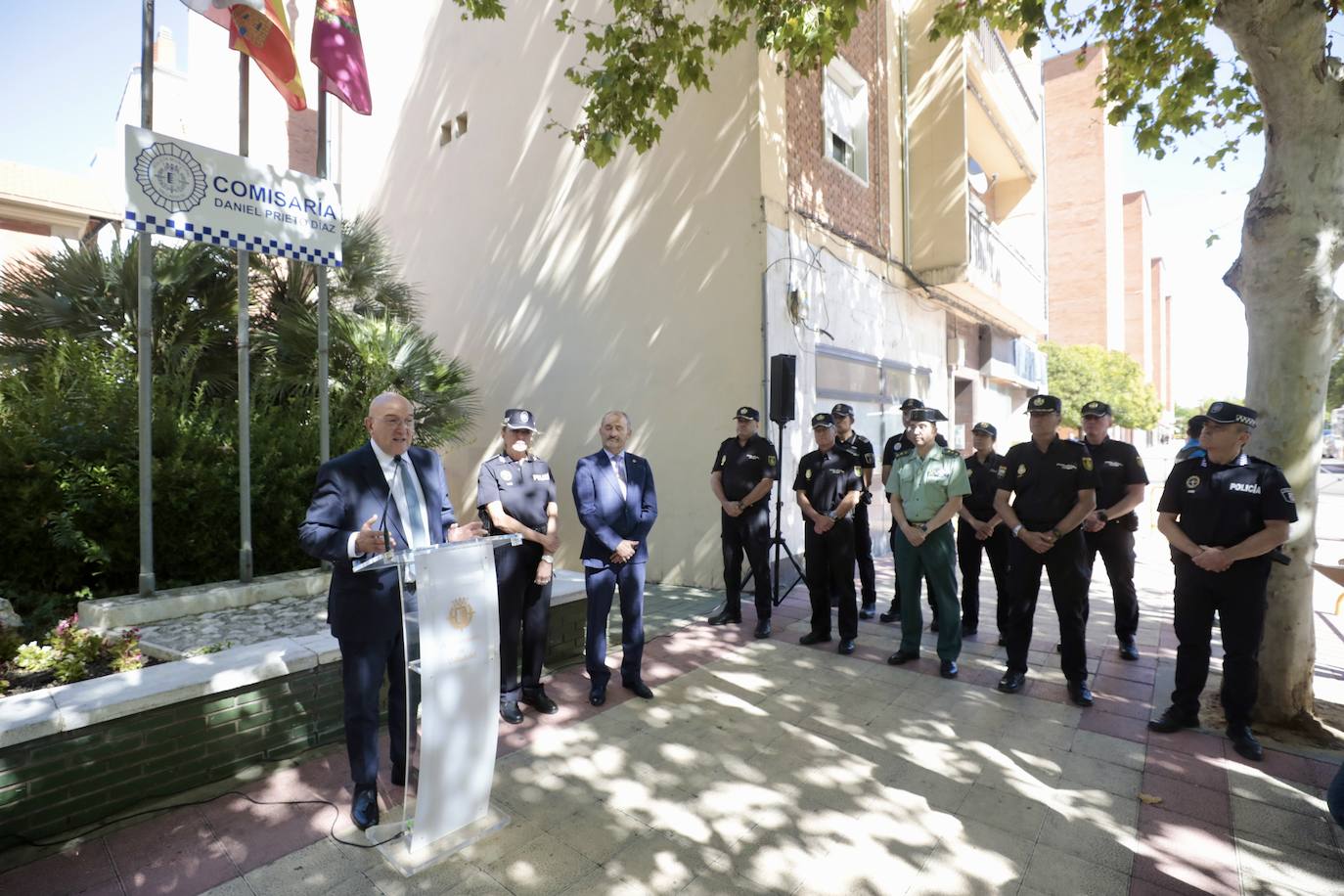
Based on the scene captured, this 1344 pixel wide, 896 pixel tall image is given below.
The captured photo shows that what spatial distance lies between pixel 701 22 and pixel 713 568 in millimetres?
6226

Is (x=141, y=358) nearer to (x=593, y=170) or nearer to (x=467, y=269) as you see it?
(x=593, y=170)

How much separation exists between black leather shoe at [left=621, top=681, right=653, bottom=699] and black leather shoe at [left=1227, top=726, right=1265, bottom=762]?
3.31 m

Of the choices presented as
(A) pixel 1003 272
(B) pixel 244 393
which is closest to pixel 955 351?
(A) pixel 1003 272

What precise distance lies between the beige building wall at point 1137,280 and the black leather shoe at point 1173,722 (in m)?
66.0

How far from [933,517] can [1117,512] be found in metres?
1.41

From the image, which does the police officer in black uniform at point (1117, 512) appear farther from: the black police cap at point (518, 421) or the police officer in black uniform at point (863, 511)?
the black police cap at point (518, 421)

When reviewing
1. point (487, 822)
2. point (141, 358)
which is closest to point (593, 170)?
point (141, 358)

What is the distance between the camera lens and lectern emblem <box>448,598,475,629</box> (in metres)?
2.80

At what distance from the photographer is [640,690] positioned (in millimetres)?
4531

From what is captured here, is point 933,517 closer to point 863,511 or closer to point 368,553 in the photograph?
point 863,511

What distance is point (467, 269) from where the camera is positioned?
35.6ft

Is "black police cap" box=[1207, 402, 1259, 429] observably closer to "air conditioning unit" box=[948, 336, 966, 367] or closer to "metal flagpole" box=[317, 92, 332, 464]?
"metal flagpole" box=[317, 92, 332, 464]

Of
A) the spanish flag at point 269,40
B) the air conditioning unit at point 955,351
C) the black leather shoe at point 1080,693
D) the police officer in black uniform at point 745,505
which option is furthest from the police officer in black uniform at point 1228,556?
the air conditioning unit at point 955,351

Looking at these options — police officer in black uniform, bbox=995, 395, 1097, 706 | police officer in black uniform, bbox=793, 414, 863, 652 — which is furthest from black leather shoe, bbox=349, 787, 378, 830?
police officer in black uniform, bbox=995, 395, 1097, 706
